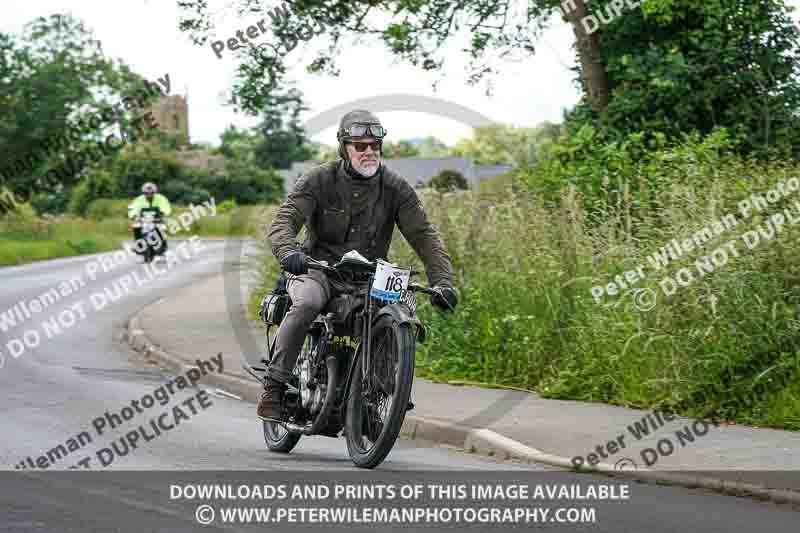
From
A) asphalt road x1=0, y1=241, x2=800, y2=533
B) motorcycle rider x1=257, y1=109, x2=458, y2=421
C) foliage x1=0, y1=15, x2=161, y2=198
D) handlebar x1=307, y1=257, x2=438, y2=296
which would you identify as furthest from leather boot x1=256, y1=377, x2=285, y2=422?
foliage x1=0, y1=15, x2=161, y2=198

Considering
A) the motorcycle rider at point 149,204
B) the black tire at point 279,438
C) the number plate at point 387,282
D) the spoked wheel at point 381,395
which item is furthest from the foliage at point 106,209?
the number plate at point 387,282

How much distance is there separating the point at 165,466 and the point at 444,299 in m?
2.09

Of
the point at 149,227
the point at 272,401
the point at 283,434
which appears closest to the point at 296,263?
the point at 272,401

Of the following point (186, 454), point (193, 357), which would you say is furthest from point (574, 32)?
point (186, 454)

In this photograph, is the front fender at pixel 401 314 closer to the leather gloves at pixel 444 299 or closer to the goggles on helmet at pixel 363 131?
the leather gloves at pixel 444 299

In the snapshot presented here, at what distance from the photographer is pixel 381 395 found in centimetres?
848

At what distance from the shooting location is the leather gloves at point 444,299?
350 inches

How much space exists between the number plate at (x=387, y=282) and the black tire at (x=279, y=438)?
4.15 ft

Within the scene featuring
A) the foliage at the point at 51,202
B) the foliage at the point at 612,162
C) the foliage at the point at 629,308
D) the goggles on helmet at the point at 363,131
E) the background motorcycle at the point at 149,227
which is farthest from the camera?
the foliage at the point at 51,202

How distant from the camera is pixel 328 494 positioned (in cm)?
743

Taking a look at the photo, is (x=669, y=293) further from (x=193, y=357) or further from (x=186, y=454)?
(x=193, y=357)

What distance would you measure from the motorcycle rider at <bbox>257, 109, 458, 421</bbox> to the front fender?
45 centimetres

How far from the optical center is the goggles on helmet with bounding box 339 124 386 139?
29.1 ft

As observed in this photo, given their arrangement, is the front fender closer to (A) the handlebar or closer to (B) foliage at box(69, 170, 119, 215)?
(A) the handlebar
